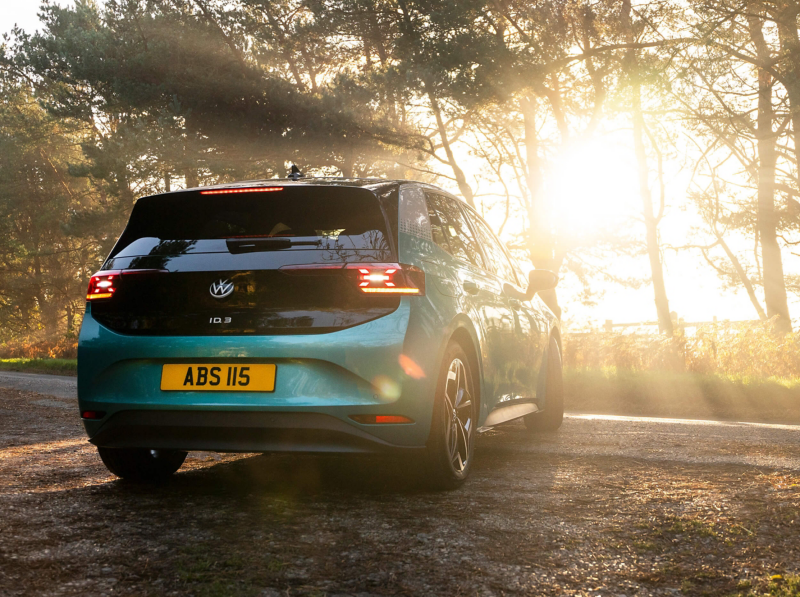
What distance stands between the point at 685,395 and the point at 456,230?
24.0ft

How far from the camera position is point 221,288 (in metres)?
4.20

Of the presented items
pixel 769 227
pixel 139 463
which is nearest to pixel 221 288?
pixel 139 463

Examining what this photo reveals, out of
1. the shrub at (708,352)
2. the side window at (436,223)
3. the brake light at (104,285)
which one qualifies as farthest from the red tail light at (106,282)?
the shrub at (708,352)

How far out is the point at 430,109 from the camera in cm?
2028

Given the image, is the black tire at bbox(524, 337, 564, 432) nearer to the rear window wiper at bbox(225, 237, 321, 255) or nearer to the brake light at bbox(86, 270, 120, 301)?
the rear window wiper at bbox(225, 237, 321, 255)

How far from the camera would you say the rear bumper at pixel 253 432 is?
403 cm

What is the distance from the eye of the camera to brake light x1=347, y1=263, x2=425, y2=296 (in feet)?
13.6

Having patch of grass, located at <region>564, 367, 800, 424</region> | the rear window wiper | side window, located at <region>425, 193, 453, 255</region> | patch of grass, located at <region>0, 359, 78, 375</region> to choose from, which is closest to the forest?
patch of grass, located at <region>564, 367, 800, 424</region>

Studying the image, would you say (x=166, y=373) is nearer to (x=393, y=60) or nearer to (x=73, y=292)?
(x=393, y=60)

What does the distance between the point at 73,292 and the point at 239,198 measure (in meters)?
42.6

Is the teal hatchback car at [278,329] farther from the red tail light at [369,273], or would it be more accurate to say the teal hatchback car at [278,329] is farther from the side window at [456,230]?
the side window at [456,230]

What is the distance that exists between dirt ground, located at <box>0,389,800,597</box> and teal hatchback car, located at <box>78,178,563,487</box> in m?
0.36

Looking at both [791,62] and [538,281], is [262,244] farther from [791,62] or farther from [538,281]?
[791,62]

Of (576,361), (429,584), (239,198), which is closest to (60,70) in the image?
(576,361)
